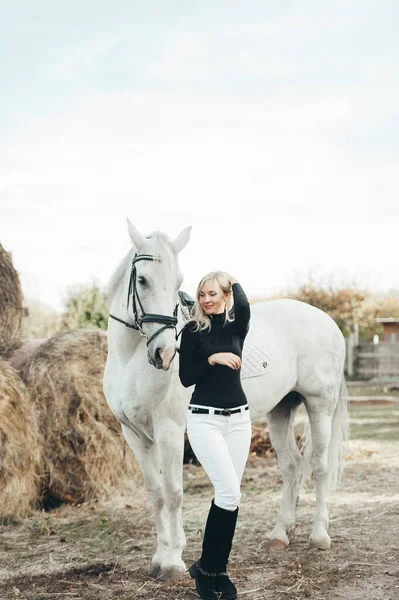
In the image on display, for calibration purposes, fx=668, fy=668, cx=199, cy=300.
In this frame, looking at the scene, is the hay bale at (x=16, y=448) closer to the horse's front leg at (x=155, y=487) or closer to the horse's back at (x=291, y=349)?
the horse's front leg at (x=155, y=487)

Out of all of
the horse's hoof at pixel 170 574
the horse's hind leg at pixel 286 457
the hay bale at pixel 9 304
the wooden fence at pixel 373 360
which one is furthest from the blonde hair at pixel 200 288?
the wooden fence at pixel 373 360

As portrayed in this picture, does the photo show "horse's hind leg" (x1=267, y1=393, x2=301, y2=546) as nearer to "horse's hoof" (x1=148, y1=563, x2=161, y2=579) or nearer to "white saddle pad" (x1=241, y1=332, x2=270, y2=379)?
"white saddle pad" (x1=241, y1=332, x2=270, y2=379)

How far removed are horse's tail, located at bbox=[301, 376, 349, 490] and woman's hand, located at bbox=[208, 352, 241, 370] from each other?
1920 mm

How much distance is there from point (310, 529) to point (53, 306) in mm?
11189

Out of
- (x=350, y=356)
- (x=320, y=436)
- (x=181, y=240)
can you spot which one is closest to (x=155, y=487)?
(x=320, y=436)

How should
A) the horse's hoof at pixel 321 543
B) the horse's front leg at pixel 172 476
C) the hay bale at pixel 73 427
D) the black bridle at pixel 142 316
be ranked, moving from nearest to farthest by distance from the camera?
the black bridle at pixel 142 316 < the horse's front leg at pixel 172 476 < the horse's hoof at pixel 321 543 < the hay bale at pixel 73 427

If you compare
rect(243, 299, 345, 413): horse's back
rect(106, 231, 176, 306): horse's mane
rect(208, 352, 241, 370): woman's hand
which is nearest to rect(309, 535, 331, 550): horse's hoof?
rect(243, 299, 345, 413): horse's back

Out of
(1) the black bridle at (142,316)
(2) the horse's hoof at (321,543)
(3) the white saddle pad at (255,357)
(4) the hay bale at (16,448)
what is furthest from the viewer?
(4) the hay bale at (16,448)

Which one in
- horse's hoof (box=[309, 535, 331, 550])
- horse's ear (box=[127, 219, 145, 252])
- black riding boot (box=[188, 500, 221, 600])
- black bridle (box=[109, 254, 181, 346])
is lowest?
horse's hoof (box=[309, 535, 331, 550])

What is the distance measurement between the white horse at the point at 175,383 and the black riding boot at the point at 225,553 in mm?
554

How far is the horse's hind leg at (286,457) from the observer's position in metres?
4.91

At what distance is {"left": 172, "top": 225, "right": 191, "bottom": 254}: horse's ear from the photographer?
384 centimetres

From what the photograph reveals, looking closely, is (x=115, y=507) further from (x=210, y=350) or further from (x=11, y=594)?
(x=210, y=350)

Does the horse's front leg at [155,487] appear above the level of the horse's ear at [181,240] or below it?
below
